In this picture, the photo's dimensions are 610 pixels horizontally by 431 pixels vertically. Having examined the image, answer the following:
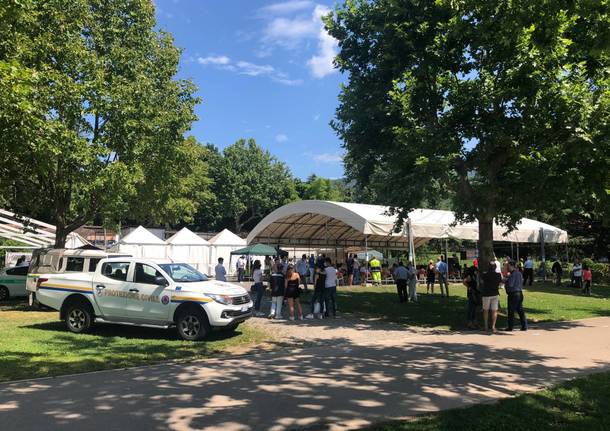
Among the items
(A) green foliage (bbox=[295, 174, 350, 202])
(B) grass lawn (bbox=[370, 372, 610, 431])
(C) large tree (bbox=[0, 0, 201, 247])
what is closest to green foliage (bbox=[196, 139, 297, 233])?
(A) green foliage (bbox=[295, 174, 350, 202])

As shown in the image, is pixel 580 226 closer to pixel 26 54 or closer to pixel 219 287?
pixel 219 287

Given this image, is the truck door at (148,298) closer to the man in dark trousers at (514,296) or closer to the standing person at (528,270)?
the man in dark trousers at (514,296)

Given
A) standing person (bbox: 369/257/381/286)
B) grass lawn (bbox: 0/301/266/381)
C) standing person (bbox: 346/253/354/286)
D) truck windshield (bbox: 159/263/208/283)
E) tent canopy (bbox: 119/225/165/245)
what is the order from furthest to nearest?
tent canopy (bbox: 119/225/165/245) < standing person (bbox: 369/257/381/286) < standing person (bbox: 346/253/354/286) < truck windshield (bbox: 159/263/208/283) < grass lawn (bbox: 0/301/266/381)

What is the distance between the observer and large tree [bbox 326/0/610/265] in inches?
467

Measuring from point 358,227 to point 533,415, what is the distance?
15.9 metres

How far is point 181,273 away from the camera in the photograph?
39.3ft

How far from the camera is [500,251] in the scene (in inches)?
2014

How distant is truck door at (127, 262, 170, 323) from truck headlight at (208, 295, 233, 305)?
1103 millimetres

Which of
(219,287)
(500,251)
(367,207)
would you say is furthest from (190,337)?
(500,251)

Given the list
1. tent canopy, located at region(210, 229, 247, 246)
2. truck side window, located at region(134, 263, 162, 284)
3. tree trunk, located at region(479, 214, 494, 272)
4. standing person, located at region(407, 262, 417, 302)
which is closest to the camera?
truck side window, located at region(134, 263, 162, 284)

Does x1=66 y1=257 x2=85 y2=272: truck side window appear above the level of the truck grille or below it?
above

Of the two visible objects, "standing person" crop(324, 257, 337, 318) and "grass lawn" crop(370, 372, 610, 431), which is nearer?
"grass lawn" crop(370, 372, 610, 431)

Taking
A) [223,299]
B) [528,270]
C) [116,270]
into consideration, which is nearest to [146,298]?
[116,270]

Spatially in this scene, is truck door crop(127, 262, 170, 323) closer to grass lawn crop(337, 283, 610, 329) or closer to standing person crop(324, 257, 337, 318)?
standing person crop(324, 257, 337, 318)
